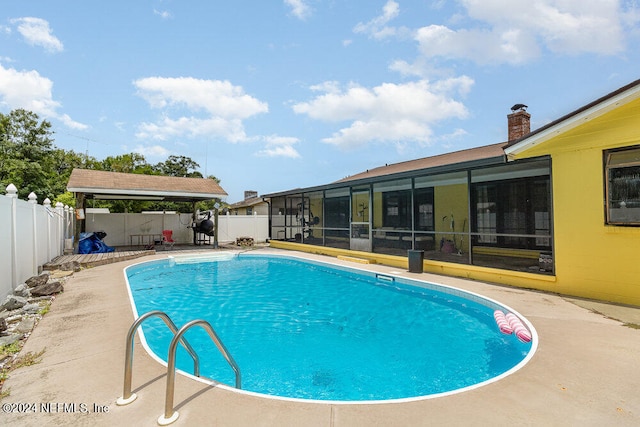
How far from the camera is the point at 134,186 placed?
15344mm

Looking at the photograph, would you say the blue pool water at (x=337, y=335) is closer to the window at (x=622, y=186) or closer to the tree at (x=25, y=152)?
the window at (x=622, y=186)

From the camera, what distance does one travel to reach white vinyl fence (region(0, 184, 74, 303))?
5.98 metres

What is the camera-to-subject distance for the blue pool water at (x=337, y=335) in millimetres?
4098

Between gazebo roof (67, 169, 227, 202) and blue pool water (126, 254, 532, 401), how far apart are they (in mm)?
6354

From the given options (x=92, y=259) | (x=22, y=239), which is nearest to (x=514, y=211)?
(x=22, y=239)

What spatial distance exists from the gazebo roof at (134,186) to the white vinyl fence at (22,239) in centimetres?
293

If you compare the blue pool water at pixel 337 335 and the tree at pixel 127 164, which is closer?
the blue pool water at pixel 337 335

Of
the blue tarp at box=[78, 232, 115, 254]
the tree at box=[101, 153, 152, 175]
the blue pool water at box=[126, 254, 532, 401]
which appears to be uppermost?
the tree at box=[101, 153, 152, 175]

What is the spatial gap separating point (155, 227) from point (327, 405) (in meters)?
19.0

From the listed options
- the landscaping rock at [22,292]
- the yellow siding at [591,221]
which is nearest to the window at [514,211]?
the yellow siding at [591,221]

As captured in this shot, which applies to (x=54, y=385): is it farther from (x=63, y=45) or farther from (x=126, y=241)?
(x=126, y=241)

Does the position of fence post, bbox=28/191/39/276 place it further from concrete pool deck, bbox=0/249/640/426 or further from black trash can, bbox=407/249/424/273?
black trash can, bbox=407/249/424/273

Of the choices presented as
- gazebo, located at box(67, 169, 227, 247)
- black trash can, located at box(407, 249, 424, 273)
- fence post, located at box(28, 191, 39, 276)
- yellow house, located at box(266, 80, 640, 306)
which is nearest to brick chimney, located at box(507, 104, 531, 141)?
yellow house, located at box(266, 80, 640, 306)

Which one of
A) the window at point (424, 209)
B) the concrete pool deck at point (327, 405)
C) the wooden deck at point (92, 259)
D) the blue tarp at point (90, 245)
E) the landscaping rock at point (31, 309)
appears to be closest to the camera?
the concrete pool deck at point (327, 405)
